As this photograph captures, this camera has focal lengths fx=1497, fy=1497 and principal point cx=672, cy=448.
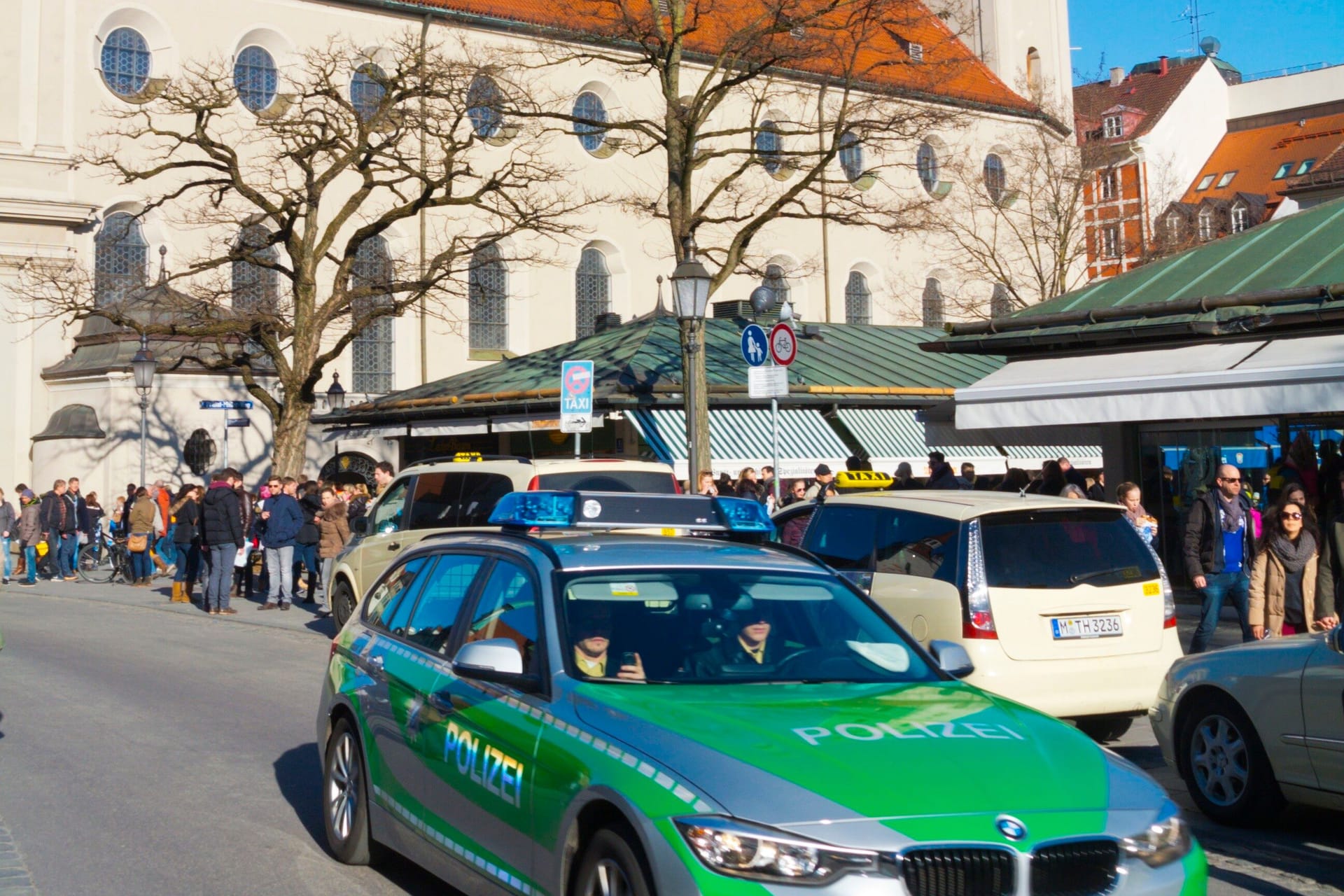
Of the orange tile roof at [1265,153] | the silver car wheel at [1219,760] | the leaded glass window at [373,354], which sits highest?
the orange tile roof at [1265,153]

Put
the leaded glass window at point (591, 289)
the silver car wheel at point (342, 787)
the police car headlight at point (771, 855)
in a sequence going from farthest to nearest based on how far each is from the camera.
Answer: the leaded glass window at point (591, 289) < the silver car wheel at point (342, 787) < the police car headlight at point (771, 855)

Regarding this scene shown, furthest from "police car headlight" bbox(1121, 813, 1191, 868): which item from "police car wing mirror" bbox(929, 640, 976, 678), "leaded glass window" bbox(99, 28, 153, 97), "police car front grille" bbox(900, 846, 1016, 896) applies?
"leaded glass window" bbox(99, 28, 153, 97)

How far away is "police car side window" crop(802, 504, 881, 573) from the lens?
10.4 meters

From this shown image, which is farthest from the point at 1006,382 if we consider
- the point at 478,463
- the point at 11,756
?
the point at 11,756

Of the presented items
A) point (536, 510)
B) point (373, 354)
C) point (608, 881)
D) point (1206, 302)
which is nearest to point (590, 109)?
point (373, 354)

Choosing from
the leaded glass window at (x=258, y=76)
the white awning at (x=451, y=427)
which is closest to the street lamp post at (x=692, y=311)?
the white awning at (x=451, y=427)

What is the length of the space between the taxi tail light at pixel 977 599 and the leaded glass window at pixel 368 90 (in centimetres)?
2141

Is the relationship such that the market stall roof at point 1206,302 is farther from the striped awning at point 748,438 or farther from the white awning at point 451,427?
the white awning at point 451,427

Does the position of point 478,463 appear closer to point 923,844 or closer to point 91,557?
point 923,844

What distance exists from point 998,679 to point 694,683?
4.51m

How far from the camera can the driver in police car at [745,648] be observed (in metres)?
5.41

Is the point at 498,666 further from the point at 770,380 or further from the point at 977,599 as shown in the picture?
the point at 770,380

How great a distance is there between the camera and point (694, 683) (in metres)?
5.28

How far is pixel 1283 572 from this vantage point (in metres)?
10.8
